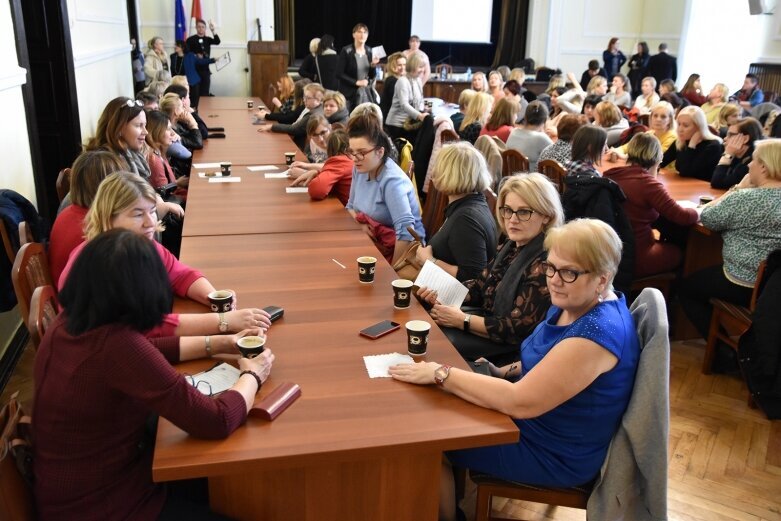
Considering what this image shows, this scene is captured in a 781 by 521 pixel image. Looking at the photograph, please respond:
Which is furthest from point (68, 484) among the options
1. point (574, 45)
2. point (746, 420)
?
point (574, 45)

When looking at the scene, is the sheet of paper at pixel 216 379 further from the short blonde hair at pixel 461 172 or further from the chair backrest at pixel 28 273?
the short blonde hair at pixel 461 172

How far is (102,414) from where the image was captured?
4.47 feet

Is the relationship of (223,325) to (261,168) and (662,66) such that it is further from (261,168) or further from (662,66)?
(662,66)

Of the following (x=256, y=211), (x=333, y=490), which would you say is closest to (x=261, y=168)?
(x=256, y=211)

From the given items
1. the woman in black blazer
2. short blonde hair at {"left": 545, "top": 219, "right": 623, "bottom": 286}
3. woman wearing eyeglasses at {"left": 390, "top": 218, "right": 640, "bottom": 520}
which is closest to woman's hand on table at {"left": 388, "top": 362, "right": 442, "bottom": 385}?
woman wearing eyeglasses at {"left": 390, "top": 218, "right": 640, "bottom": 520}

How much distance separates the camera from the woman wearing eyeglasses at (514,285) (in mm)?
2176

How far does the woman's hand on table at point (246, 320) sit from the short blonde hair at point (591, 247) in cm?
87

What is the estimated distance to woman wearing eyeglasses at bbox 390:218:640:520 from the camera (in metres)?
1.56

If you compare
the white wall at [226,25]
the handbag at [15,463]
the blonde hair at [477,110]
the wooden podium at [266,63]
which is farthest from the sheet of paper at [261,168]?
the white wall at [226,25]

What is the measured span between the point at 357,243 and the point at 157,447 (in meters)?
1.57

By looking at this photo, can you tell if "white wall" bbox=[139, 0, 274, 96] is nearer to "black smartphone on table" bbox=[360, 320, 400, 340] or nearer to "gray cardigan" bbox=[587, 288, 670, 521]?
"black smartphone on table" bbox=[360, 320, 400, 340]

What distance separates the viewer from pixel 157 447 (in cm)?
139

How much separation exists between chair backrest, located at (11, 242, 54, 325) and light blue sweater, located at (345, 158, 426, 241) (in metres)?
1.55

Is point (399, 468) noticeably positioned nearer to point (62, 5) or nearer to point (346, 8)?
point (62, 5)
